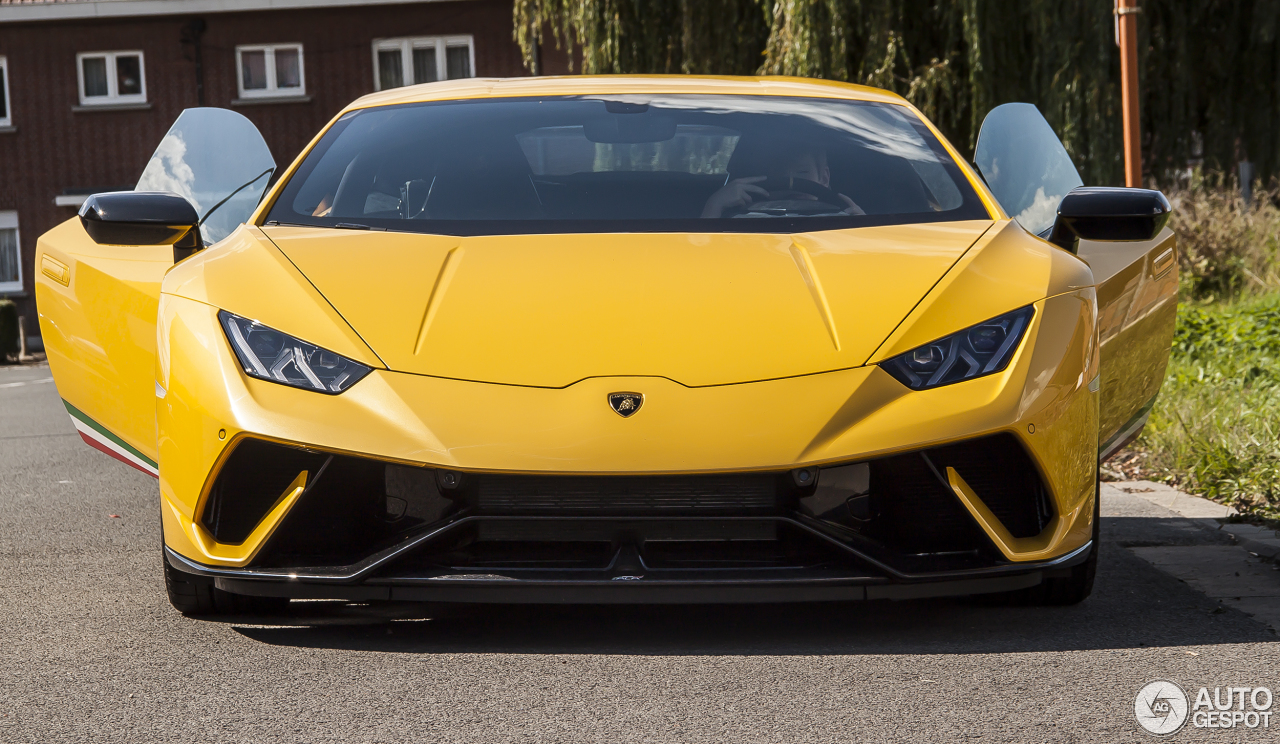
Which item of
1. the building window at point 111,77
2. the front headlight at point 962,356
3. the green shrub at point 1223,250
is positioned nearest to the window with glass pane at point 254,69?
the building window at point 111,77

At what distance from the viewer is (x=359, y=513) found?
9.19 feet

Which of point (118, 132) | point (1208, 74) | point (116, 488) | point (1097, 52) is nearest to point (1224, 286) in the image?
point (1097, 52)

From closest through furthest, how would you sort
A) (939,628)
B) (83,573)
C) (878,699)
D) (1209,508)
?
(878,699)
(939,628)
(83,573)
(1209,508)

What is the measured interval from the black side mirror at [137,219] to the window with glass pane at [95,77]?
967 inches

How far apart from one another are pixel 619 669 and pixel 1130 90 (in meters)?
6.08

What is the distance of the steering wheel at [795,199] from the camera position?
3.59m

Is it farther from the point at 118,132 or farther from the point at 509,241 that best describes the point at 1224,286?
the point at 118,132

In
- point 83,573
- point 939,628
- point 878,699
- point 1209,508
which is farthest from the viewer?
point 1209,508

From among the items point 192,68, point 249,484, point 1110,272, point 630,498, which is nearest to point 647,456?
point 630,498

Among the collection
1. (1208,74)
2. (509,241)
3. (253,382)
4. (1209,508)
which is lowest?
(1209,508)

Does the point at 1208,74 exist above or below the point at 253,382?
above

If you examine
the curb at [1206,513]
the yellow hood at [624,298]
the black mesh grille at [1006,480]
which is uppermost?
the yellow hood at [624,298]

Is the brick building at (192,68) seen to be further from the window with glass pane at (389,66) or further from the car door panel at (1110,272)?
the car door panel at (1110,272)

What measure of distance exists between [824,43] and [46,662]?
400 inches
